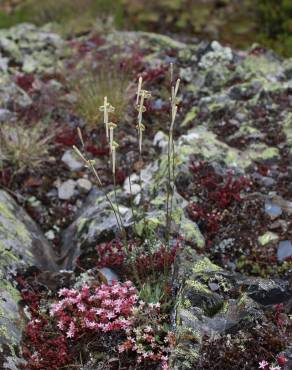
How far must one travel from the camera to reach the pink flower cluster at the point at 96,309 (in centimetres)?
384

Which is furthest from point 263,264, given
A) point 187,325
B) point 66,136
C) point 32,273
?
point 66,136

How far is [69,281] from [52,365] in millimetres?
925

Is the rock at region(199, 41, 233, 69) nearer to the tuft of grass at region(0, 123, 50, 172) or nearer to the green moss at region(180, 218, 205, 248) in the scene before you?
the tuft of grass at region(0, 123, 50, 172)

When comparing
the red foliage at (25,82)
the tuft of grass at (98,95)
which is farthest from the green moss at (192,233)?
the red foliage at (25,82)

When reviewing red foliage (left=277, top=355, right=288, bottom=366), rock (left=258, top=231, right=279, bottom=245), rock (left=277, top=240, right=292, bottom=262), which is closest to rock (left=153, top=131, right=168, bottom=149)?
rock (left=258, top=231, right=279, bottom=245)

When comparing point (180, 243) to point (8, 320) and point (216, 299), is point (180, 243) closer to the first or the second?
point (216, 299)

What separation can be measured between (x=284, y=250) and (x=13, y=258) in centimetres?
232

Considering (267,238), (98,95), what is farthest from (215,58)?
(267,238)

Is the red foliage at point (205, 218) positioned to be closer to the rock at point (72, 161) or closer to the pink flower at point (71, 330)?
the pink flower at point (71, 330)

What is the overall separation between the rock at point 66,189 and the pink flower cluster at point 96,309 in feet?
6.44

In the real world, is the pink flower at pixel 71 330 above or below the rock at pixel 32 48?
above

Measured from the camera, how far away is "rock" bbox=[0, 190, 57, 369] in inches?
152

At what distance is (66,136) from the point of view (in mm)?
6785

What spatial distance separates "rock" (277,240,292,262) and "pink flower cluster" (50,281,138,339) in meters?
1.39
